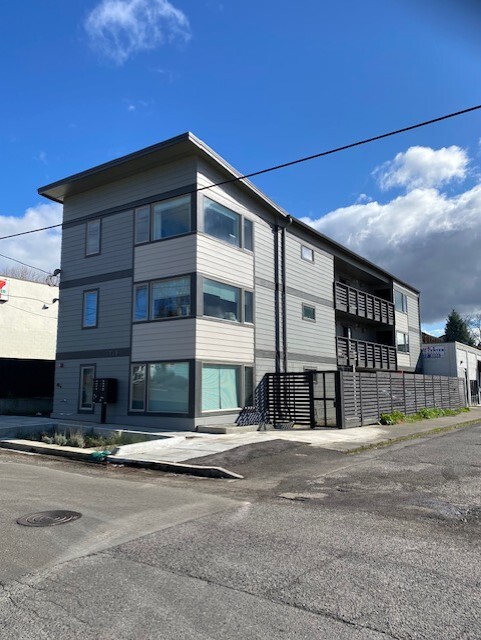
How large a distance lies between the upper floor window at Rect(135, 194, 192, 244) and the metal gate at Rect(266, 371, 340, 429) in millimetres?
6610

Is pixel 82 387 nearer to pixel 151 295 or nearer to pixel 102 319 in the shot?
pixel 102 319

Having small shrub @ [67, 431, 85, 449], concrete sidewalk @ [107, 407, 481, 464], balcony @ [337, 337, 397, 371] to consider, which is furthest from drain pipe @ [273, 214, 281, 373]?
small shrub @ [67, 431, 85, 449]

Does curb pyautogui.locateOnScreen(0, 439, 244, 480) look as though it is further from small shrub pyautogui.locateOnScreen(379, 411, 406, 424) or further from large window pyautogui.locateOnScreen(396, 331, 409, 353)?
large window pyautogui.locateOnScreen(396, 331, 409, 353)

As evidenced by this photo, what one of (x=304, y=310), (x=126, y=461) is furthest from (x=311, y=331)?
(x=126, y=461)

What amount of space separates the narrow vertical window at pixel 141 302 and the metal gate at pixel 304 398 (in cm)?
536

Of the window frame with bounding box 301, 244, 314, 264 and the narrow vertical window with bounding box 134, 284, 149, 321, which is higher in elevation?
the window frame with bounding box 301, 244, 314, 264

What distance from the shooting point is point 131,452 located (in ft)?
39.7

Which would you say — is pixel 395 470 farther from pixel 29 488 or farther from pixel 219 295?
pixel 219 295

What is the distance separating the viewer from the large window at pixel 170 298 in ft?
57.3

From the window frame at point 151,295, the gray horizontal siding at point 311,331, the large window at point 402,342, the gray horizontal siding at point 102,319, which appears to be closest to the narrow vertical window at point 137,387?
the gray horizontal siding at point 102,319

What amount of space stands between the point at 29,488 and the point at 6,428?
849 centimetres

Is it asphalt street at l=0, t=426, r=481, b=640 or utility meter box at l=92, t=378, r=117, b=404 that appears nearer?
asphalt street at l=0, t=426, r=481, b=640

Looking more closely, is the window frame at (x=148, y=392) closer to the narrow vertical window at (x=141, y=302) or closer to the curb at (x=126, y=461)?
the narrow vertical window at (x=141, y=302)

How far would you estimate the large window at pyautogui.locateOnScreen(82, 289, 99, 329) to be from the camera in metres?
20.0
